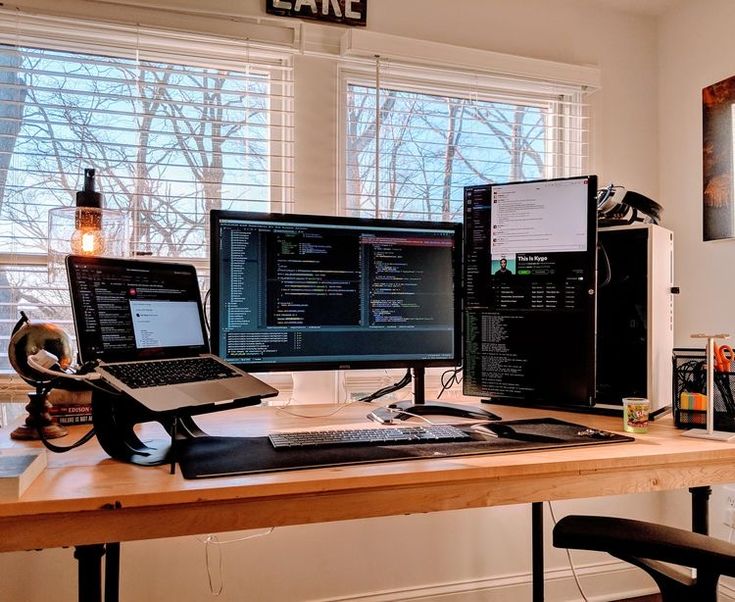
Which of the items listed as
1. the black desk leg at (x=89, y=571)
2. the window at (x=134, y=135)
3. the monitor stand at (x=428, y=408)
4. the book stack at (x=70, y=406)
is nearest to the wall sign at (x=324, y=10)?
the window at (x=134, y=135)

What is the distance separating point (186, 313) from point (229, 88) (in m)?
0.90

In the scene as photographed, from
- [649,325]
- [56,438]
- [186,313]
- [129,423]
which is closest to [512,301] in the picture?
[649,325]

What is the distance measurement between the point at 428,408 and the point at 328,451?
1.69 feet

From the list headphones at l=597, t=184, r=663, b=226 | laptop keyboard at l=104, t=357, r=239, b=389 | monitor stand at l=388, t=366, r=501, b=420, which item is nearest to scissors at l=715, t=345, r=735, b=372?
headphones at l=597, t=184, r=663, b=226

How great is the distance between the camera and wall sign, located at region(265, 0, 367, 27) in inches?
76.1

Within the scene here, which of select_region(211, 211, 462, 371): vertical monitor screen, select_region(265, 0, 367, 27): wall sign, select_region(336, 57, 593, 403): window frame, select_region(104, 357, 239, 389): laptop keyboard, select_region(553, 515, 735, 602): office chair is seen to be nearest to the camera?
select_region(553, 515, 735, 602): office chair

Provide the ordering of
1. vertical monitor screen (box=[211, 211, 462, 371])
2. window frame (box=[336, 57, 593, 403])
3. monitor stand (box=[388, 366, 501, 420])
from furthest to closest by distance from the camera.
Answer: window frame (box=[336, 57, 593, 403]), monitor stand (box=[388, 366, 501, 420]), vertical monitor screen (box=[211, 211, 462, 371])

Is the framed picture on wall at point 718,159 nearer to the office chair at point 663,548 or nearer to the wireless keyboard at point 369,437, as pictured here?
the wireless keyboard at point 369,437

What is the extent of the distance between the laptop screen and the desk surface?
0.66 ft

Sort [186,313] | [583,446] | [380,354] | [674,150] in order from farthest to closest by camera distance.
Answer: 1. [674,150]
2. [380,354]
3. [186,313]
4. [583,446]

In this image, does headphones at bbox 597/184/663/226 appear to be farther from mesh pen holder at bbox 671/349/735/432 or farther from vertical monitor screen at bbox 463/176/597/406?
mesh pen holder at bbox 671/349/735/432

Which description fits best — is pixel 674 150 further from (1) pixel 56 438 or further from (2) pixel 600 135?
(1) pixel 56 438

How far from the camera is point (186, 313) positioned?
143 centimetres

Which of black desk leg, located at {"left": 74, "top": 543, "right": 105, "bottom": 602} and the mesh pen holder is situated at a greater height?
the mesh pen holder
